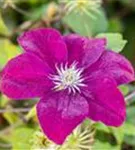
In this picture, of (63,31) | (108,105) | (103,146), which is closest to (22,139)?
(103,146)

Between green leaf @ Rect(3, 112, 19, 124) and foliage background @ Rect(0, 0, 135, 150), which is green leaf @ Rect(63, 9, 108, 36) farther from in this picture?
green leaf @ Rect(3, 112, 19, 124)

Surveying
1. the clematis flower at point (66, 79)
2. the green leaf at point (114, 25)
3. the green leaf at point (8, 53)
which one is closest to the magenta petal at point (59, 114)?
the clematis flower at point (66, 79)

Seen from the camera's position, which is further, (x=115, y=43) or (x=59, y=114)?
(x=115, y=43)

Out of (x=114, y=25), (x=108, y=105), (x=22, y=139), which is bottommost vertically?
(x=114, y=25)

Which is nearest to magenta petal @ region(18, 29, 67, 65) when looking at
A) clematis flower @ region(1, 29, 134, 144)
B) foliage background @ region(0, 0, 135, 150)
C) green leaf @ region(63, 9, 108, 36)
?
clematis flower @ region(1, 29, 134, 144)

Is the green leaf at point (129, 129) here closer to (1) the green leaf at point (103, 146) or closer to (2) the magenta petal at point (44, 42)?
(1) the green leaf at point (103, 146)

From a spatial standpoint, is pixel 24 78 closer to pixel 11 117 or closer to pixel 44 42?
pixel 44 42
